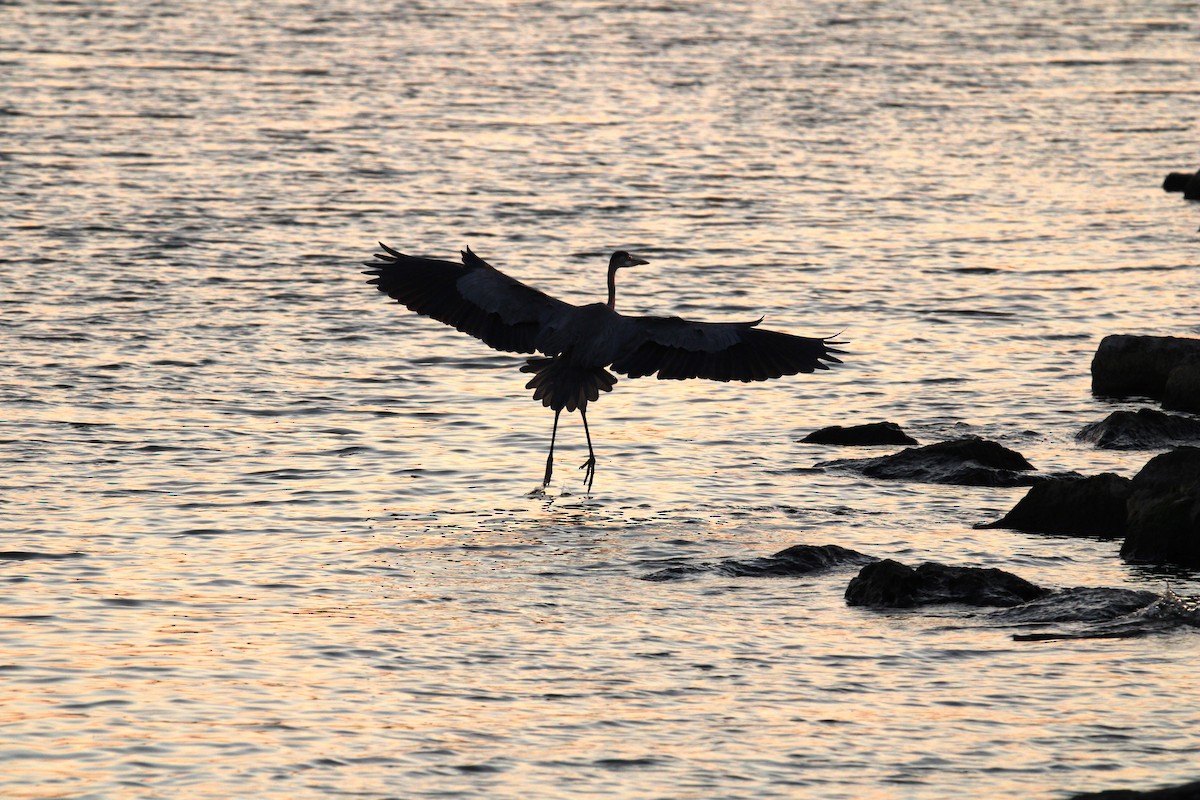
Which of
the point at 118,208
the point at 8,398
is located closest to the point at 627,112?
the point at 118,208

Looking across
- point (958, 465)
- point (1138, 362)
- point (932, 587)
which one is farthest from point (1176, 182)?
point (932, 587)

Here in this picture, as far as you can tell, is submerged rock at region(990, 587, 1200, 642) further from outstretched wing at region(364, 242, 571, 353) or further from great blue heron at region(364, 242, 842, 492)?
outstretched wing at region(364, 242, 571, 353)

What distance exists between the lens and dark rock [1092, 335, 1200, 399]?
17625 mm

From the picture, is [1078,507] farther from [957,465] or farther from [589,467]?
[589,467]

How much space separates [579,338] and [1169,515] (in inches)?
191

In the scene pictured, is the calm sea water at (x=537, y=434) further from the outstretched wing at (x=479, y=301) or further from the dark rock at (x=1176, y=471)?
the outstretched wing at (x=479, y=301)

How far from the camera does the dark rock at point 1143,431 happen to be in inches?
628

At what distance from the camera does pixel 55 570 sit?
1212 centimetres

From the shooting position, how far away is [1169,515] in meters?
12.4

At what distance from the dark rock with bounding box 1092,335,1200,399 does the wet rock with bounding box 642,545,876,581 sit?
6.10 m

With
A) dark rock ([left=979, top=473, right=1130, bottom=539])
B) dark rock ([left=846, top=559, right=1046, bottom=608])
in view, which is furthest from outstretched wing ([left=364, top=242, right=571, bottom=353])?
dark rock ([left=846, top=559, right=1046, bottom=608])

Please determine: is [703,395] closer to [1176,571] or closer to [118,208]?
[1176,571]

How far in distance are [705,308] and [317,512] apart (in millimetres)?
8824

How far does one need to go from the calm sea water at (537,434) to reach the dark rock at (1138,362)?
274 millimetres
